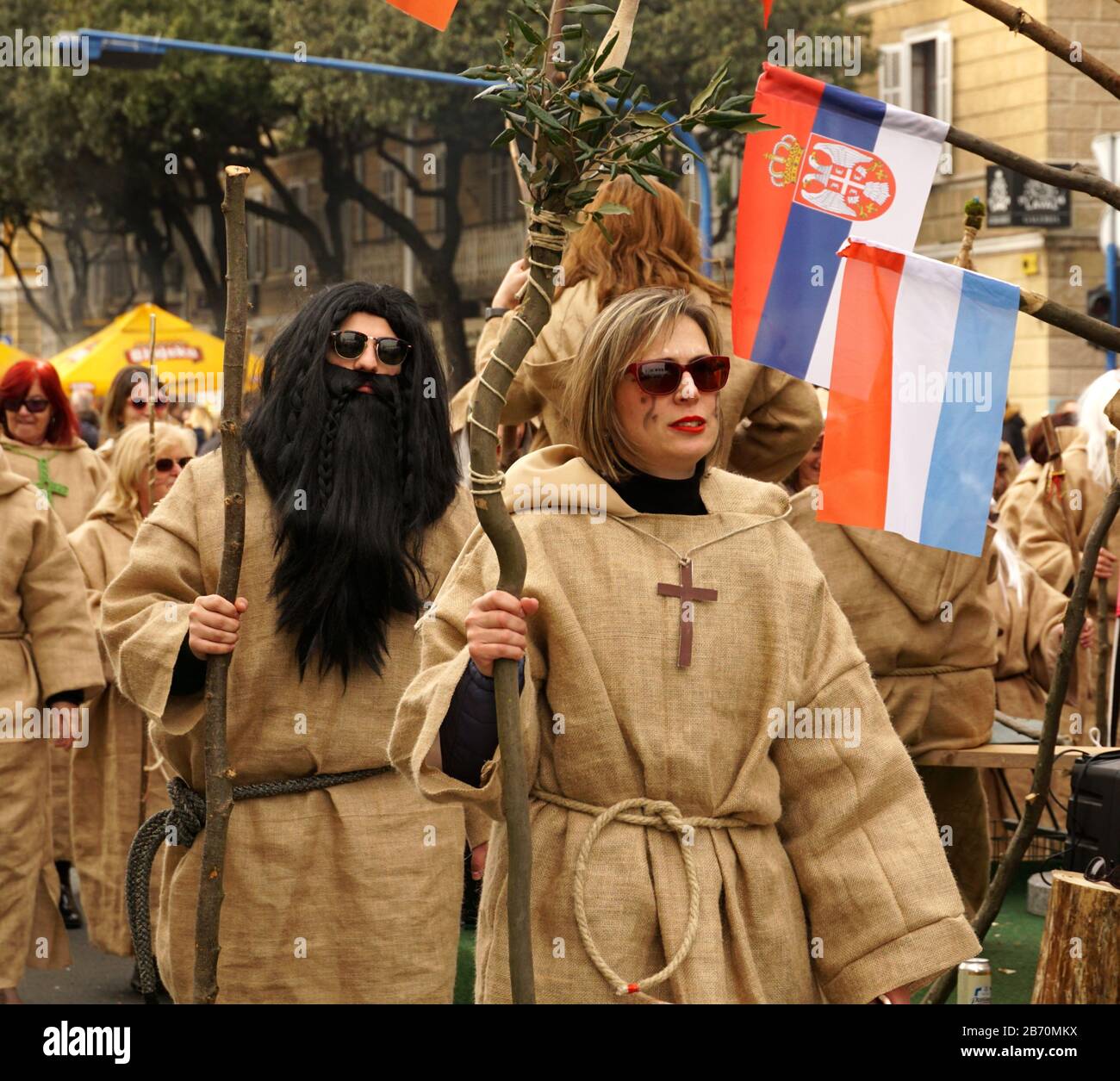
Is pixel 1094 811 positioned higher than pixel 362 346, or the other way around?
pixel 362 346

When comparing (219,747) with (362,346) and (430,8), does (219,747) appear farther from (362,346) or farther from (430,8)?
(430,8)

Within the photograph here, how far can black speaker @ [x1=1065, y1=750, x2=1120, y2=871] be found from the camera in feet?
12.4

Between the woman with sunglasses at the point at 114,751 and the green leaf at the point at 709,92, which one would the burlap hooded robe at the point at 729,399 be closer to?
the woman with sunglasses at the point at 114,751

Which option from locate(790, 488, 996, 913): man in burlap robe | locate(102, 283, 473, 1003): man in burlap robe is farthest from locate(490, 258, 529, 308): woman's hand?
locate(790, 488, 996, 913): man in burlap robe

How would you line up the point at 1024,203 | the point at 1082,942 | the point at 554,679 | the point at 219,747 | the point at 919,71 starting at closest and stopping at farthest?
the point at 554,679
the point at 1082,942
the point at 219,747
the point at 1024,203
the point at 919,71

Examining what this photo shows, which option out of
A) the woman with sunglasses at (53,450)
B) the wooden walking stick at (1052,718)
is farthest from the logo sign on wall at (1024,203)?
the wooden walking stick at (1052,718)

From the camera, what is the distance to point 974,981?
3.77 metres

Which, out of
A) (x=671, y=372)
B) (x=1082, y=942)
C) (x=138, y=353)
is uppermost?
(x=671, y=372)

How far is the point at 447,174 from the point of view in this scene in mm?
36344

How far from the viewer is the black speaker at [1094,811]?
3771mm

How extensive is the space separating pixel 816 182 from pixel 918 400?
2.59 ft

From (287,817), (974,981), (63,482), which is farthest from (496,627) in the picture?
(63,482)

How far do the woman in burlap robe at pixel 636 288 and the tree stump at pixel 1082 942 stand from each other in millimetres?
1836

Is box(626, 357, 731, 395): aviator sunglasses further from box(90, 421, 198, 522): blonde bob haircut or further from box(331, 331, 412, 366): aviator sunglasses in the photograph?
box(90, 421, 198, 522): blonde bob haircut
